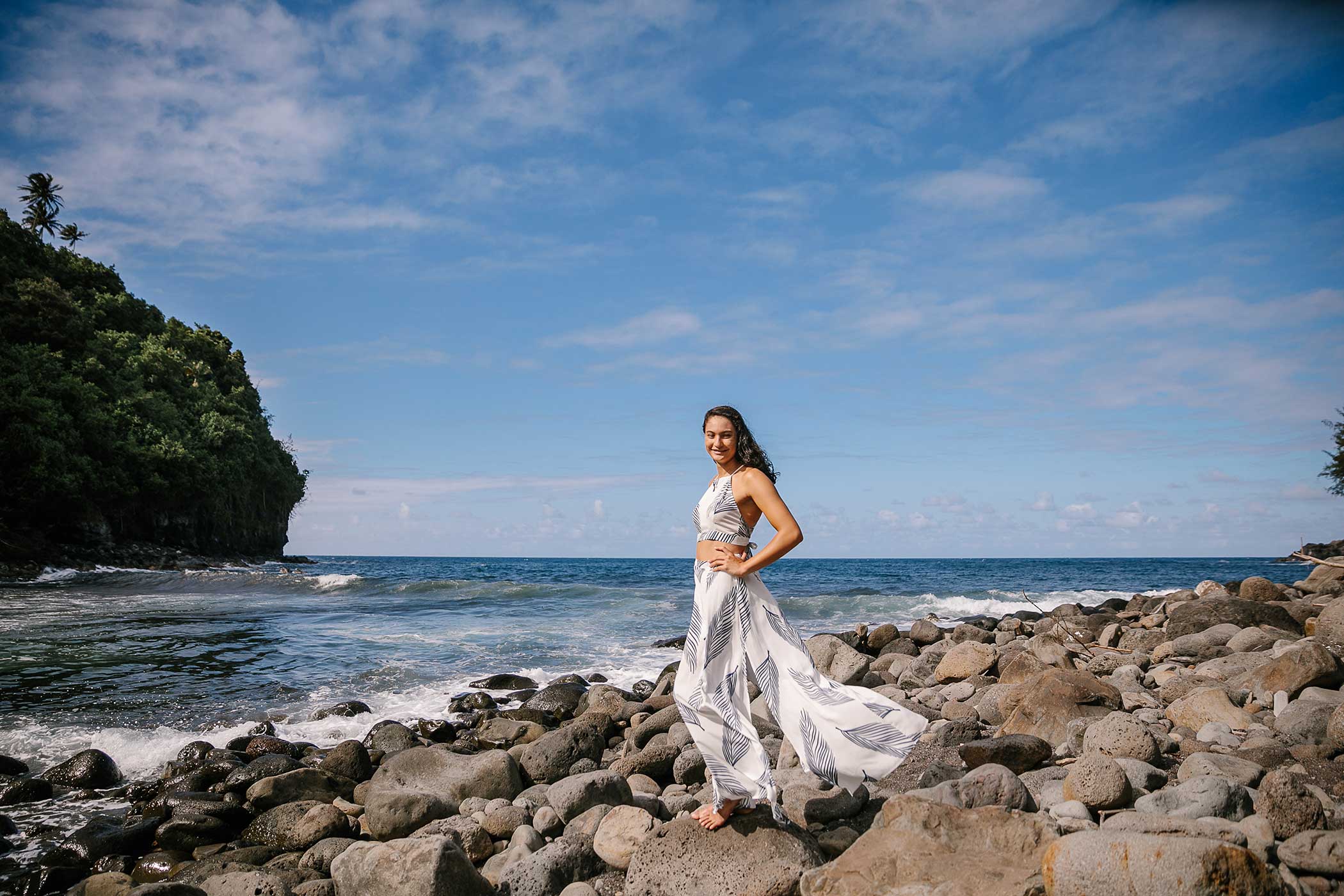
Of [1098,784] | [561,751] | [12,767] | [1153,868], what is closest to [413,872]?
[561,751]

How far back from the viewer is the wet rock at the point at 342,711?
9413mm

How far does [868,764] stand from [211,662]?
461 inches

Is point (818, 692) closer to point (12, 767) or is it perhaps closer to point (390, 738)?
point (390, 738)

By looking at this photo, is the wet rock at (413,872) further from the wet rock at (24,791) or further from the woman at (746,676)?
the wet rock at (24,791)

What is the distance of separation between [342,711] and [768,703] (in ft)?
23.2

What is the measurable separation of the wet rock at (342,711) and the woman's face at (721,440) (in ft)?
23.4

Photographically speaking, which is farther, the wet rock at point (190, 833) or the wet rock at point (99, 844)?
the wet rock at point (190, 833)

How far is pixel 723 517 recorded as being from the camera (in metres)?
4.39

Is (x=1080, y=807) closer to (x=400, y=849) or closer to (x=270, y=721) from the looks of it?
(x=400, y=849)

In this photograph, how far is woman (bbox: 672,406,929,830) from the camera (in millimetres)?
4137

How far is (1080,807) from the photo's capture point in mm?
4461

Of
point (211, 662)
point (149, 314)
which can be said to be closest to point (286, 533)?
point (149, 314)

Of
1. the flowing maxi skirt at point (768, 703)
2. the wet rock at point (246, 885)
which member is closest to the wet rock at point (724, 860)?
the flowing maxi skirt at point (768, 703)

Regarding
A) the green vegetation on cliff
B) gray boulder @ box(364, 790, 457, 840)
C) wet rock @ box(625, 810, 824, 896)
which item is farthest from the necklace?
the green vegetation on cliff
